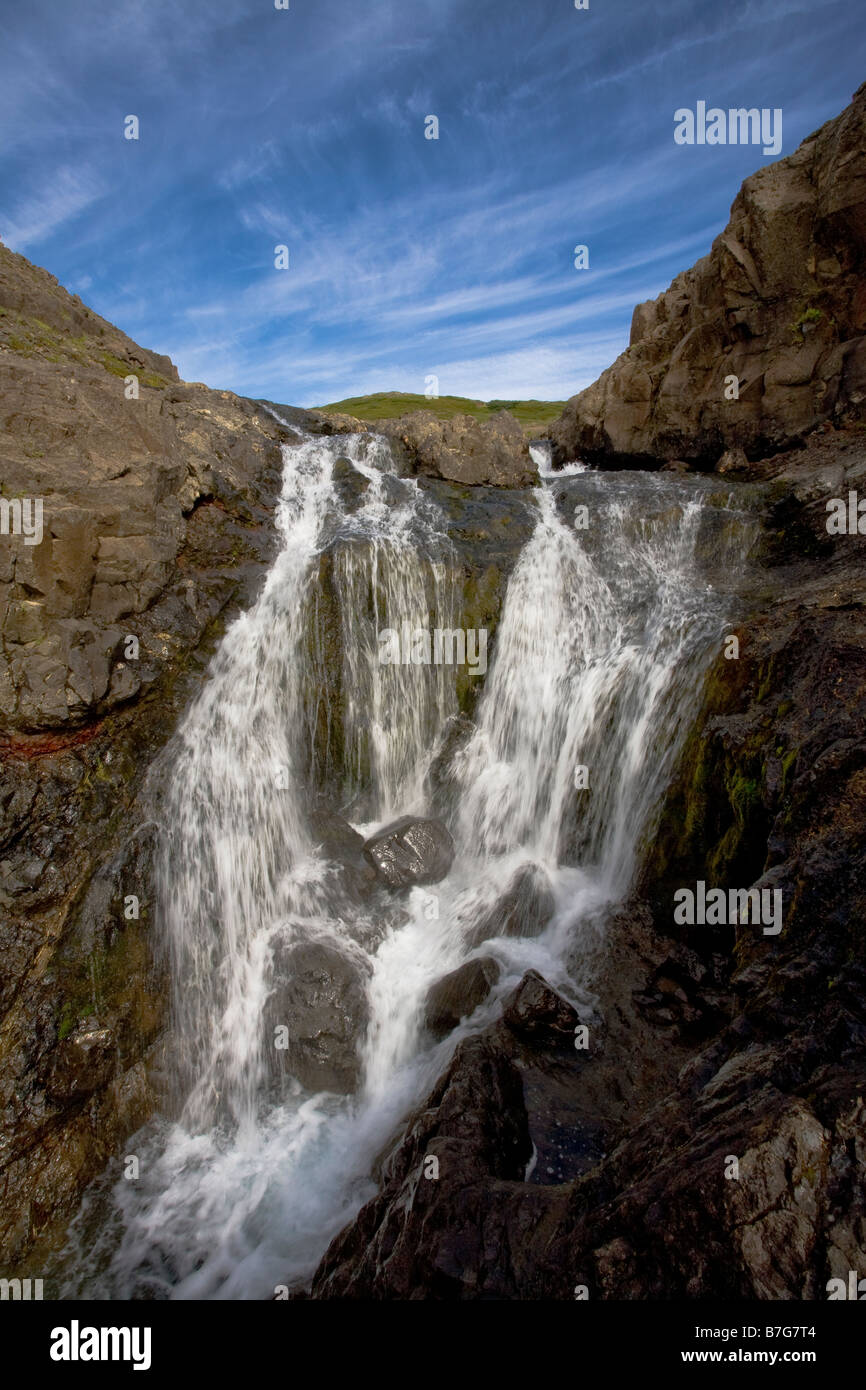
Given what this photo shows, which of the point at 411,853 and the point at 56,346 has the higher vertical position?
the point at 56,346

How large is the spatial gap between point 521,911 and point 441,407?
6996 centimetres

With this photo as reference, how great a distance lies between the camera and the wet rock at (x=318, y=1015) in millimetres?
10578

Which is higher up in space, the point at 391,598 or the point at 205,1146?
the point at 391,598

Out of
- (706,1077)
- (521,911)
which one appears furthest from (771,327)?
(706,1077)

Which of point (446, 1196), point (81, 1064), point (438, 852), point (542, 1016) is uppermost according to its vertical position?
point (438, 852)

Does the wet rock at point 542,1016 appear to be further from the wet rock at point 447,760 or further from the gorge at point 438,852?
the wet rock at point 447,760

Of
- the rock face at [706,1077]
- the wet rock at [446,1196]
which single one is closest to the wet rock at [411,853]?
the rock face at [706,1077]

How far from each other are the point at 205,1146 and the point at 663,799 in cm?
930

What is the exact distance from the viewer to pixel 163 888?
37.0 ft

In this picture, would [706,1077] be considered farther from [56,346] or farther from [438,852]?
[56,346]

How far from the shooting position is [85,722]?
1184 centimetres
